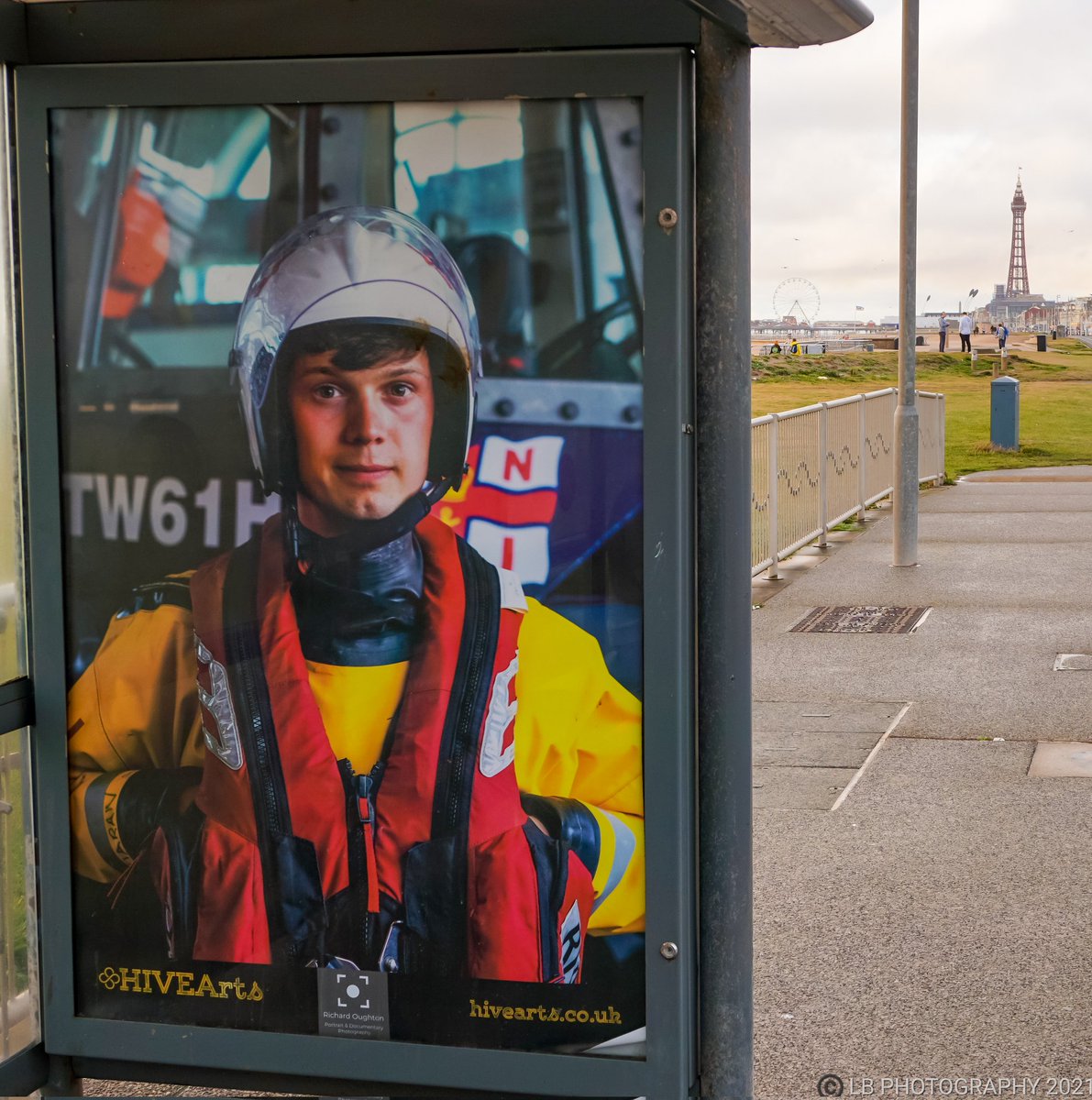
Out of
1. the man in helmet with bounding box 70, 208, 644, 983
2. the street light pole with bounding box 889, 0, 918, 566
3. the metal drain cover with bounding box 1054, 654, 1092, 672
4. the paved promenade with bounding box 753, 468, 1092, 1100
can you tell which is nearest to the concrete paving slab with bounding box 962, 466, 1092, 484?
the street light pole with bounding box 889, 0, 918, 566

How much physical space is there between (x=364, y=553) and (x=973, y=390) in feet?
130

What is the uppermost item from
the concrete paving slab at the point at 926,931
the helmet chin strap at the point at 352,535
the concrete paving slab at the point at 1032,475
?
the helmet chin strap at the point at 352,535

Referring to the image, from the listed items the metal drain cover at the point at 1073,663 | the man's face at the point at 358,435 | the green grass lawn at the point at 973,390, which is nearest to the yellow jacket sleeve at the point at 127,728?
the man's face at the point at 358,435

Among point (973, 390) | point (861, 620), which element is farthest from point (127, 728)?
point (973, 390)

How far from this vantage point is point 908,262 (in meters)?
12.2

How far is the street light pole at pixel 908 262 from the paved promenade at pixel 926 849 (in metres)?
1.43

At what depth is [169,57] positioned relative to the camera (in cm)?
293

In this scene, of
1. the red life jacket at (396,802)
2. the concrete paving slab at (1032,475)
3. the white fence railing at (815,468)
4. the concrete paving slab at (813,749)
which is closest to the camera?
the red life jacket at (396,802)

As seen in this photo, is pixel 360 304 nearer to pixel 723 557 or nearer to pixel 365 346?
pixel 365 346

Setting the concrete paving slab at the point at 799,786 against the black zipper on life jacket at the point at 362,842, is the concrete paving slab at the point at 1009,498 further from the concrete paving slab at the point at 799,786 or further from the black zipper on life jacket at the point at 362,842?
the black zipper on life jacket at the point at 362,842

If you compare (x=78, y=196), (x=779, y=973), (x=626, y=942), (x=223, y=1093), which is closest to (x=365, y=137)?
(x=78, y=196)

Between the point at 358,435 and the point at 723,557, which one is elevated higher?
the point at 358,435

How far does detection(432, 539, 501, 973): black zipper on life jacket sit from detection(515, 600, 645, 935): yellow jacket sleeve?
7 centimetres

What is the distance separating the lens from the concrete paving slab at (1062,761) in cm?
645
